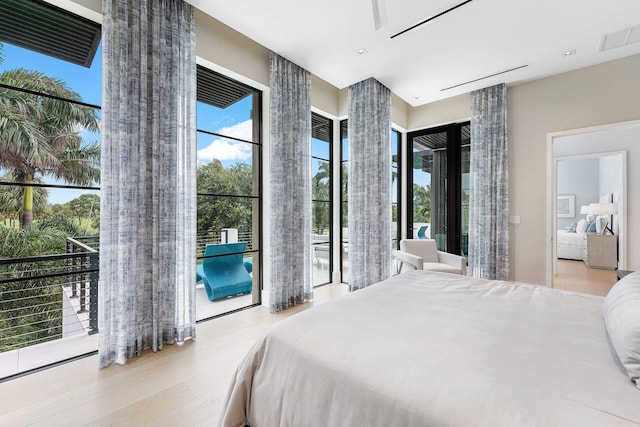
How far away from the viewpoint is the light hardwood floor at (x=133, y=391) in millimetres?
1605

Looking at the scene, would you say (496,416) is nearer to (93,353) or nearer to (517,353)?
(517,353)

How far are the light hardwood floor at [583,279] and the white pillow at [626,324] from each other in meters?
3.66

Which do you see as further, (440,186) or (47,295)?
(440,186)

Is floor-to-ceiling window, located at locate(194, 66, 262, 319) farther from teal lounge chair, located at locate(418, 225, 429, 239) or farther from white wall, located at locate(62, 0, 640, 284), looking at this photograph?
teal lounge chair, located at locate(418, 225, 429, 239)

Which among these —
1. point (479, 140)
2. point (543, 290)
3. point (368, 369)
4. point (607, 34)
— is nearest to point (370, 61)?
point (479, 140)

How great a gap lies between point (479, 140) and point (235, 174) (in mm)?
3482

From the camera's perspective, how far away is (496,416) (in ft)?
2.54

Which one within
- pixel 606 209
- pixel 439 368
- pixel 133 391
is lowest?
pixel 133 391

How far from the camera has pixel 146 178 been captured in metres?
2.30

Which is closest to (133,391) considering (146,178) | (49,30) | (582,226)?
(146,178)

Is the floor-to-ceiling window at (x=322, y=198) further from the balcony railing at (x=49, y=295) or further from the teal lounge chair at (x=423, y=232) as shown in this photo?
the balcony railing at (x=49, y=295)

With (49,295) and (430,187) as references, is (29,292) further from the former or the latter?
(430,187)

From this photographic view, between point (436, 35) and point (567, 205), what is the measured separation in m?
7.07

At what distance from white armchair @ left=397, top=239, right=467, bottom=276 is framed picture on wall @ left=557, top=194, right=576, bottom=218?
5.49 m
